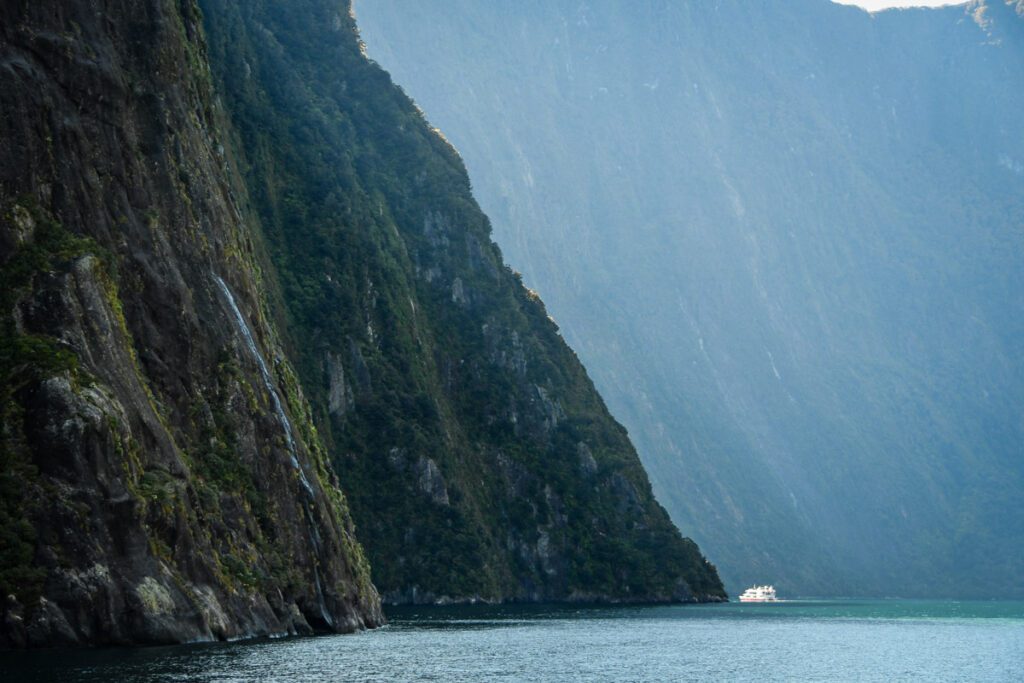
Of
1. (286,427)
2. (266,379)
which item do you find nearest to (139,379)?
(266,379)

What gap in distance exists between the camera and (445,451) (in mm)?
194500

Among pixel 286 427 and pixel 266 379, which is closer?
pixel 266 379

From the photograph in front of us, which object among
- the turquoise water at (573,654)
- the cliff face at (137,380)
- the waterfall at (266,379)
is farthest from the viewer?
the waterfall at (266,379)

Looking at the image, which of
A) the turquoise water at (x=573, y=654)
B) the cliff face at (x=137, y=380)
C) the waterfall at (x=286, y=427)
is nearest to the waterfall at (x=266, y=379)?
the waterfall at (x=286, y=427)

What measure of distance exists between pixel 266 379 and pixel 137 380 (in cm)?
2458

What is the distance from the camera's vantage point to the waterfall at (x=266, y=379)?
113m

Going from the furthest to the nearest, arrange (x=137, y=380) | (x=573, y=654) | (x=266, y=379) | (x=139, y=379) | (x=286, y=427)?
1. (x=286, y=427)
2. (x=266, y=379)
3. (x=573, y=654)
4. (x=139, y=379)
5. (x=137, y=380)

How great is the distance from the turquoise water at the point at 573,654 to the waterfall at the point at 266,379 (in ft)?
50.6

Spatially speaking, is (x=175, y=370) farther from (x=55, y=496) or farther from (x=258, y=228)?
(x=258, y=228)

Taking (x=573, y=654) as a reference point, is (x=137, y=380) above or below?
above

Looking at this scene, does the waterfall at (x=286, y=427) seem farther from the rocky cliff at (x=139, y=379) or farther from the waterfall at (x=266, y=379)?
the rocky cliff at (x=139, y=379)

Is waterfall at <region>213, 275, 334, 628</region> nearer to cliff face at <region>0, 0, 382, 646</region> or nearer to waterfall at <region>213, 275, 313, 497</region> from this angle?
waterfall at <region>213, 275, 313, 497</region>

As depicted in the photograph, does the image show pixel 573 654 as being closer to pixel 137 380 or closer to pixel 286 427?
pixel 286 427

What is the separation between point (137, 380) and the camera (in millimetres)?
90688
